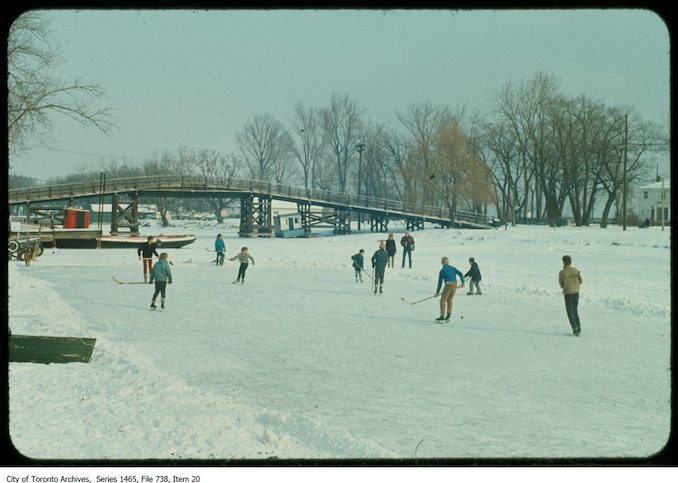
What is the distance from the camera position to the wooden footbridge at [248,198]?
4183 cm

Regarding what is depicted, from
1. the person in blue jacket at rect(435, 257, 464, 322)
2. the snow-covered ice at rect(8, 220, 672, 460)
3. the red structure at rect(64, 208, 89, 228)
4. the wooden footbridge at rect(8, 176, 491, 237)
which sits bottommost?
the snow-covered ice at rect(8, 220, 672, 460)

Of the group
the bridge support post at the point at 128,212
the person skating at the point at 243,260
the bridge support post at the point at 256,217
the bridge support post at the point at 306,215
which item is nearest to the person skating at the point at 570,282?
the person skating at the point at 243,260

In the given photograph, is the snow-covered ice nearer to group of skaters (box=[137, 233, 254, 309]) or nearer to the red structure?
group of skaters (box=[137, 233, 254, 309])

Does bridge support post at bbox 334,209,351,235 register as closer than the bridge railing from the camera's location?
No

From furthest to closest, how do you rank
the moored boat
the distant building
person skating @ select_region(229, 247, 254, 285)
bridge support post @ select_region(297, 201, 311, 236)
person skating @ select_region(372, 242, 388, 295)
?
the distant building
bridge support post @ select_region(297, 201, 311, 236)
the moored boat
person skating @ select_region(229, 247, 254, 285)
person skating @ select_region(372, 242, 388, 295)

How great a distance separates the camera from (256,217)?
5031cm

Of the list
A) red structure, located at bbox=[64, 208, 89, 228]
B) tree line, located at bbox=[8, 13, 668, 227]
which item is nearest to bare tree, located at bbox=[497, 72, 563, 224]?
tree line, located at bbox=[8, 13, 668, 227]

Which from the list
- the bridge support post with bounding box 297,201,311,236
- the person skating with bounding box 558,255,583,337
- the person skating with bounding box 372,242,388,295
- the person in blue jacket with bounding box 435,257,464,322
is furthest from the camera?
the bridge support post with bounding box 297,201,311,236

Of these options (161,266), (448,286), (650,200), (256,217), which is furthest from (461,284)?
(650,200)

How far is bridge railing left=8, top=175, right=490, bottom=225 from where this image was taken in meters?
41.2

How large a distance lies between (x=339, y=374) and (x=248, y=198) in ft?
134

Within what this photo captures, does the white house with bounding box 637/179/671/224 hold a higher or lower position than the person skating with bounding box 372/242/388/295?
higher

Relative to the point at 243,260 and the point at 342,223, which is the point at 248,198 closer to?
the point at 342,223
